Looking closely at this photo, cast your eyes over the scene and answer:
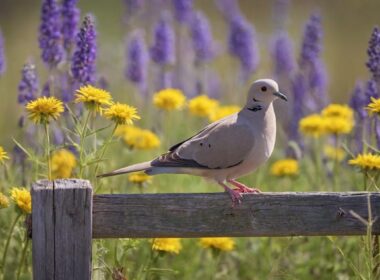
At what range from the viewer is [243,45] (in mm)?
7844

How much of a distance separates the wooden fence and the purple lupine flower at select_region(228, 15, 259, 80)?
4157mm

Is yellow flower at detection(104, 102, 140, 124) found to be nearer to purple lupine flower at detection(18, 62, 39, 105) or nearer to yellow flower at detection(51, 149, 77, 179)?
yellow flower at detection(51, 149, 77, 179)

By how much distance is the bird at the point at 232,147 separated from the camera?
3.99 metres

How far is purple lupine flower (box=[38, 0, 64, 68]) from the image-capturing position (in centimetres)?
545

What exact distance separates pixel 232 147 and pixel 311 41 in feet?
10.3

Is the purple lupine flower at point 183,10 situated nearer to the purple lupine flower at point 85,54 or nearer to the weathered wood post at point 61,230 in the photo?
the purple lupine flower at point 85,54

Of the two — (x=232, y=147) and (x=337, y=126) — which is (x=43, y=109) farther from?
(x=337, y=126)

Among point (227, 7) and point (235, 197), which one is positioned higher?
point (227, 7)

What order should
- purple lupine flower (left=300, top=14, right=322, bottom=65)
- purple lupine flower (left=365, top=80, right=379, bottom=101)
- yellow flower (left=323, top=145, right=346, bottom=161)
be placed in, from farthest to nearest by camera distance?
1. purple lupine flower (left=300, top=14, right=322, bottom=65)
2. yellow flower (left=323, top=145, right=346, bottom=161)
3. purple lupine flower (left=365, top=80, right=379, bottom=101)

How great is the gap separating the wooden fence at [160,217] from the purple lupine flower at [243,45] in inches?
164

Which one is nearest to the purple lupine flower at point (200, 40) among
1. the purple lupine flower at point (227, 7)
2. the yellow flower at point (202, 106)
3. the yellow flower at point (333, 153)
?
the purple lupine flower at point (227, 7)

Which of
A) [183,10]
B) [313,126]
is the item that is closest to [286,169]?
[313,126]

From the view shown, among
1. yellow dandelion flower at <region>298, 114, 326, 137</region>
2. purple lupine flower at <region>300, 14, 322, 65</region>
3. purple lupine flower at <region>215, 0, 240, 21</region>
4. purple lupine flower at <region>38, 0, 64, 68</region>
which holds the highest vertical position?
purple lupine flower at <region>215, 0, 240, 21</region>

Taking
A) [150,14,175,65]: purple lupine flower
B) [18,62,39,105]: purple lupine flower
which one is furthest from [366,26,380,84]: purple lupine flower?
[150,14,175,65]: purple lupine flower
